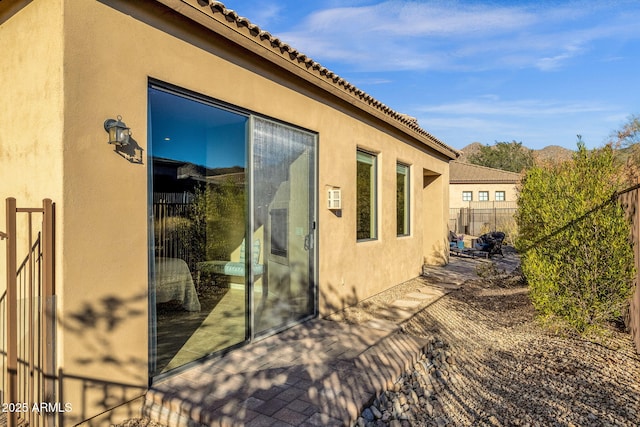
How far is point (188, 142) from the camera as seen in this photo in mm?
4422

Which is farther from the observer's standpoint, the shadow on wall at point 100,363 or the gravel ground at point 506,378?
the gravel ground at point 506,378

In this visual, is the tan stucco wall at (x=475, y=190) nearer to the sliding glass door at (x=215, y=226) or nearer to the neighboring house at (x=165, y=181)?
the neighboring house at (x=165, y=181)

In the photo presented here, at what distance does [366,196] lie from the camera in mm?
7676

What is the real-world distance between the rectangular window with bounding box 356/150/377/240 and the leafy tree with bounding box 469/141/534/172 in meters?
52.3

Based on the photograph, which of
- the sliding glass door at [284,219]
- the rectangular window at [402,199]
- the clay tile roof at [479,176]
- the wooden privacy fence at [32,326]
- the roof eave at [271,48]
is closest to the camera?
the wooden privacy fence at [32,326]

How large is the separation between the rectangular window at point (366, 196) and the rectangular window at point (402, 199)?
1.37m

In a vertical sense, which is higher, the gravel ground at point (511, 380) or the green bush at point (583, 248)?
the green bush at point (583, 248)

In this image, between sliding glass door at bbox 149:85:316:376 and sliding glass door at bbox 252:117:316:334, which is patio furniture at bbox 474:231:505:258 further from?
sliding glass door at bbox 149:85:316:376

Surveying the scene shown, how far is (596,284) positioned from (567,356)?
125cm

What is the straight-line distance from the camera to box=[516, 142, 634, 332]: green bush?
5211mm

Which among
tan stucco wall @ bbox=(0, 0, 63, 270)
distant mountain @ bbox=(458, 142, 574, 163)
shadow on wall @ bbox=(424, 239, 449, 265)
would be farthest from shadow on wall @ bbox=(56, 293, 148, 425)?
shadow on wall @ bbox=(424, 239, 449, 265)

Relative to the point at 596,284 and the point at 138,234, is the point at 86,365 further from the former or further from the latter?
the point at 596,284

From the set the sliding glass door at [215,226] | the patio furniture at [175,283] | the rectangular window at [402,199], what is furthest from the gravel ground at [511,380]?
the rectangular window at [402,199]

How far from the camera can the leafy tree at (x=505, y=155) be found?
53969mm
